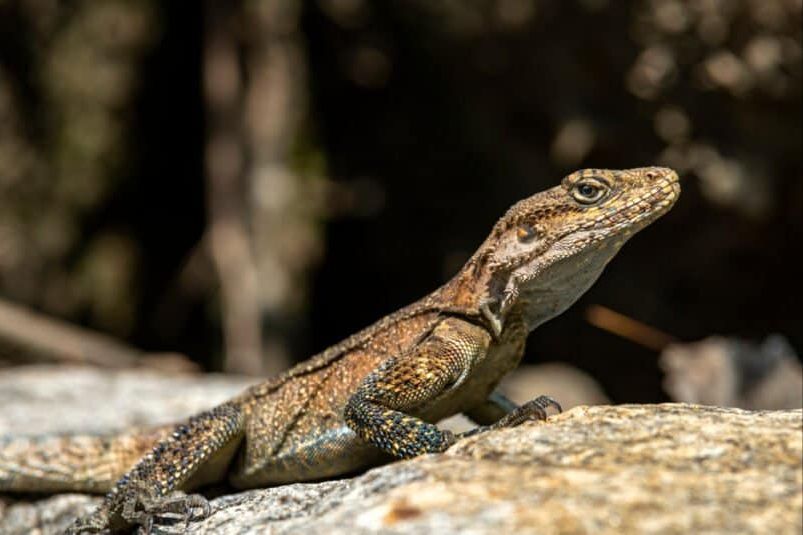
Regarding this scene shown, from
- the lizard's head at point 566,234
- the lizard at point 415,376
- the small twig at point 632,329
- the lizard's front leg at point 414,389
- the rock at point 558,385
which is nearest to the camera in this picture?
the lizard's front leg at point 414,389

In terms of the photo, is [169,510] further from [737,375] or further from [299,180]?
[299,180]

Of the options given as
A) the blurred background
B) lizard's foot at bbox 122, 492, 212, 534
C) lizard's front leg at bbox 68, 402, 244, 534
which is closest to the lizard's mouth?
lizard's front leg at bbox 68, 402, 244, 534

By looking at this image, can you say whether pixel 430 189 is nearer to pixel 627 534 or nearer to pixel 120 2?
pixel 120 2

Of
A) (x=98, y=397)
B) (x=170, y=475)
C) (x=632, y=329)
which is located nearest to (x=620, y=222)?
(x=170, y=475)

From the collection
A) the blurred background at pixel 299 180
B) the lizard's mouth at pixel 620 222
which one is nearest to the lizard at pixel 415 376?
the lizard's mouth at pixel 620 222

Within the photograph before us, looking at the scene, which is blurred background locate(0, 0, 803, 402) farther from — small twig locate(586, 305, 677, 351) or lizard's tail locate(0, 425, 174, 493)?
lizard's tail locate(0, 425, 174, 493)

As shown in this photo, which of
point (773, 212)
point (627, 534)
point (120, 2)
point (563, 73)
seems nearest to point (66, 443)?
point (627, 534)

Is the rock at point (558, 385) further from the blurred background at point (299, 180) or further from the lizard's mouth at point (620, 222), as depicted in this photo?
the lizard's mouth at point (620, 222)
